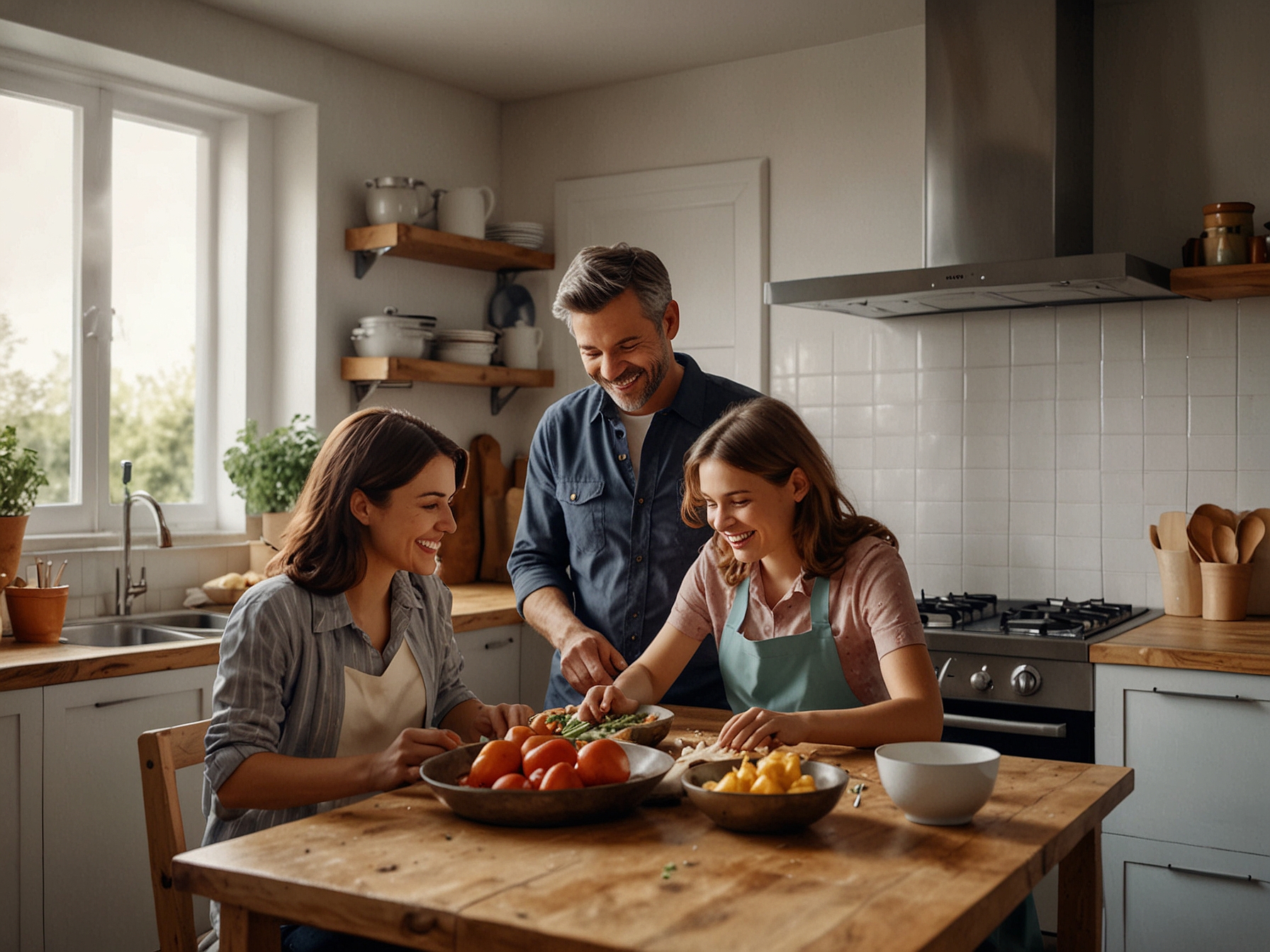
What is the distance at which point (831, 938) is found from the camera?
107 centimetres

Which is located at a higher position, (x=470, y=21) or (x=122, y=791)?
(x=470, y=21)

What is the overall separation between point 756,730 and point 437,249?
8.95ft

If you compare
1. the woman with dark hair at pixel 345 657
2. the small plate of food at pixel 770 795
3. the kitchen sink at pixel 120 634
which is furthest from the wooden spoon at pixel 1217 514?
the kitchen sink at pixel 120 634

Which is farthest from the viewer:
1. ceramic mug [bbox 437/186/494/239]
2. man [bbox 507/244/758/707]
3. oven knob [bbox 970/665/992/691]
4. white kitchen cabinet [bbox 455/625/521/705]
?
ceramic mug [bbox 437/186/494/239]

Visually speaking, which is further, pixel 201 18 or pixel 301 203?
pixel 301 203

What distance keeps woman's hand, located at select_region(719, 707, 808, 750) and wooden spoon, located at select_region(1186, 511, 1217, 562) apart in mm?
1968

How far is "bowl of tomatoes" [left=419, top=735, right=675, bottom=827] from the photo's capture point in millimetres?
1403

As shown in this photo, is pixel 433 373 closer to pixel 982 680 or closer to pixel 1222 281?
pixel 982 680

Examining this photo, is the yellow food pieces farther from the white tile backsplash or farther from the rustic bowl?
the white tile backsplash

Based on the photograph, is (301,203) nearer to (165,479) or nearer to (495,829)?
(165,479)

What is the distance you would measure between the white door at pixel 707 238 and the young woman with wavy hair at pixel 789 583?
6.43ft

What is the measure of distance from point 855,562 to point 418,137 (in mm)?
2778

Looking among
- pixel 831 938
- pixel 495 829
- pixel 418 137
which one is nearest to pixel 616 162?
pixel 418 137

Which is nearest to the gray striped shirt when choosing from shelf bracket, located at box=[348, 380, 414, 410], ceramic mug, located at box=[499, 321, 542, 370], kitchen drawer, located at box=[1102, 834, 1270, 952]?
kitchen drawer, located at box=[1102, 834, 1270, 952]
